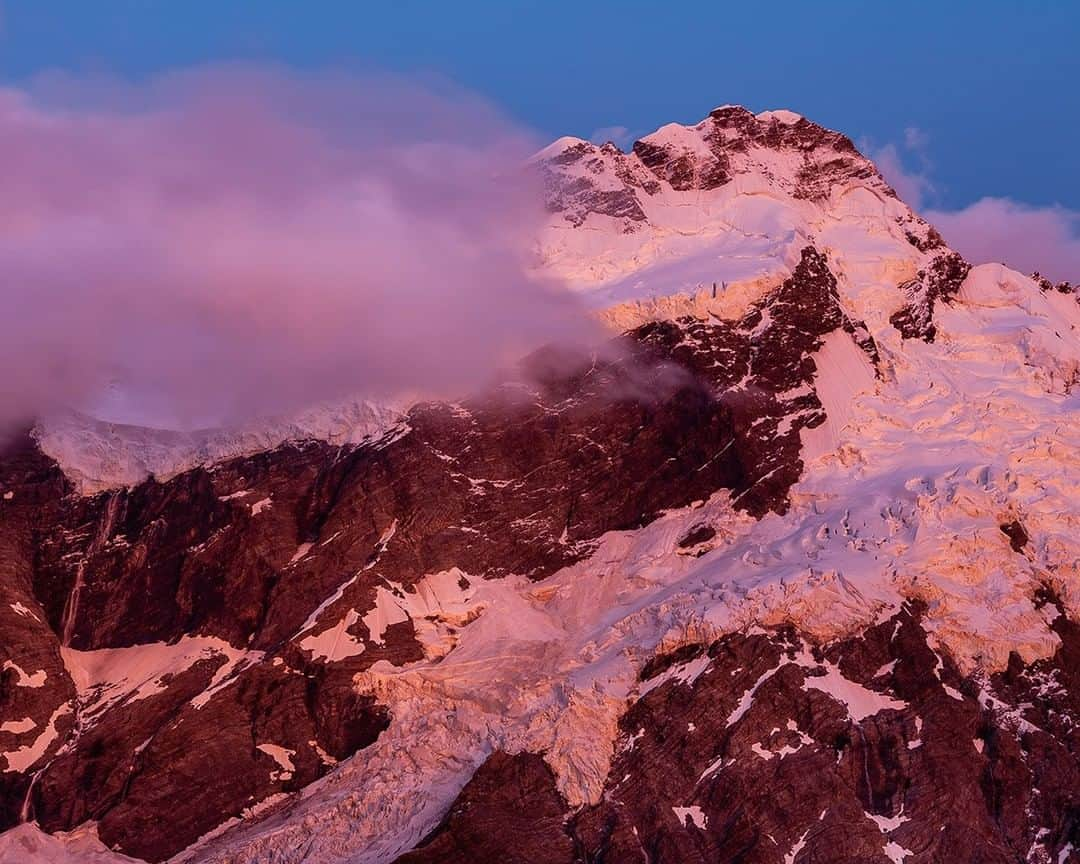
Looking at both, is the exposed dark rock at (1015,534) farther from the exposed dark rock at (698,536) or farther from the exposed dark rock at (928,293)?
the exposed dark rock at (928,293)

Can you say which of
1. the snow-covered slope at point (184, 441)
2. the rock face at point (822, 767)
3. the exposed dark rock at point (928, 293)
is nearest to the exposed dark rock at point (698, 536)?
the rock face at point (822, 767)

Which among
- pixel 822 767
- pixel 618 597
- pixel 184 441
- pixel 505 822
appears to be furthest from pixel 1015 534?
pixel 184 441

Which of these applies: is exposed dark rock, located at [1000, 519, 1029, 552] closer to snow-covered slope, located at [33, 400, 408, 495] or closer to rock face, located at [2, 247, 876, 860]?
rock face, located at [2, 247, 876, 860]

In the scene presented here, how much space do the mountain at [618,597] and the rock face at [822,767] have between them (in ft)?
0.48

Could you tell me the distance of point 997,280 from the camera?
11762cm

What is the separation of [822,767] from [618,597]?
1707 centimetres

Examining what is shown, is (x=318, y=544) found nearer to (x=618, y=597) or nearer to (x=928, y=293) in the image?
(x=618, y=597)

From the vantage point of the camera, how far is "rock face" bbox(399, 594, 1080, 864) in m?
78.6

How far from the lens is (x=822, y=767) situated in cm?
8106

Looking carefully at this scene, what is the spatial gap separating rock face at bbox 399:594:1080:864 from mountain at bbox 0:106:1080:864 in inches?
5.8

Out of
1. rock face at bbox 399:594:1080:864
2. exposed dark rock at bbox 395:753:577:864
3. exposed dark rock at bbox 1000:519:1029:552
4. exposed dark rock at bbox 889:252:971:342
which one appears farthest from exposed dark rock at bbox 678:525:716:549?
exposed dark rock at bbox 889:252:971:342

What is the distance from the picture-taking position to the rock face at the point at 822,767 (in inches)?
3095

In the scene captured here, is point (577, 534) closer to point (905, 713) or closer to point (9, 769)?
point (905, 713)

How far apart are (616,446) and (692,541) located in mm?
9377
